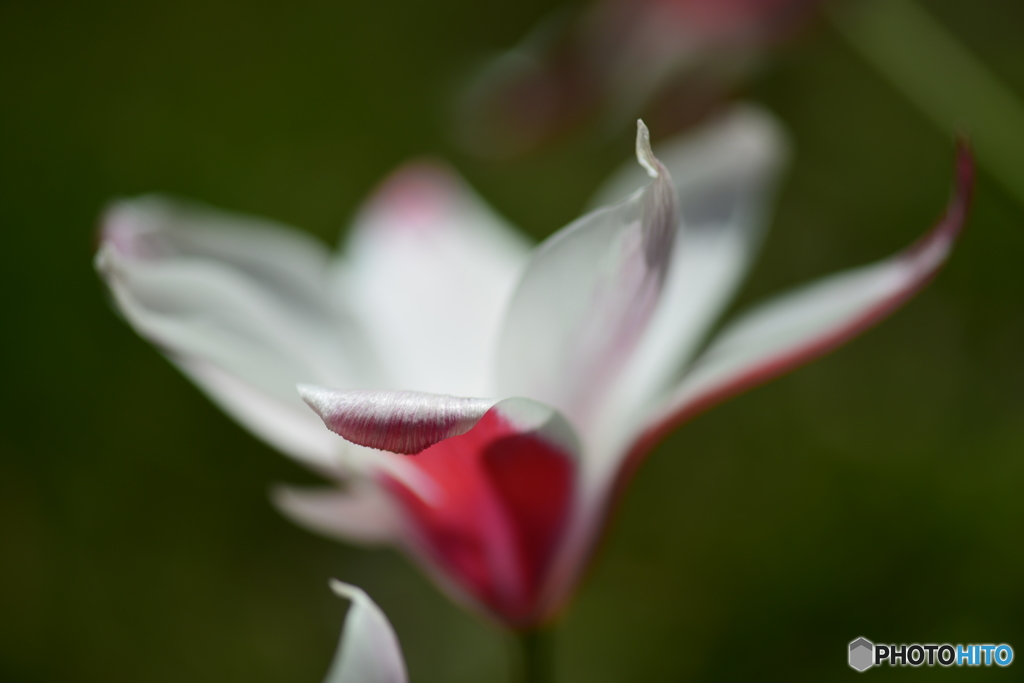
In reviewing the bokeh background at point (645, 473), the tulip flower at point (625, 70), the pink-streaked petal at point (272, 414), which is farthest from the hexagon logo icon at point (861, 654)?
the tulip flower at point (625, 70)

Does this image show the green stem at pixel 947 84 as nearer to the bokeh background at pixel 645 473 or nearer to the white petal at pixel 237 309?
the bokeh background at pixel 645 473

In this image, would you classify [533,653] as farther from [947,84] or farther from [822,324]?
[947,84]

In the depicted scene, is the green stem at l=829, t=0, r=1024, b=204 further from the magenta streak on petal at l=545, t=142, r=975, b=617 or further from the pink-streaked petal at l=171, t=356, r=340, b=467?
the pink-streaked petal at l=171, t=356, r=340, b=467

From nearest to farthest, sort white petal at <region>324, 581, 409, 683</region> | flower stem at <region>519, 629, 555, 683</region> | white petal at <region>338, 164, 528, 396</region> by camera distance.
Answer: white petal at <region>324, 581, 409, 683</region> → flower stem at <region>519, 629, 555, 683</region> → white petal at <region>338, 164, 528, 396</region>

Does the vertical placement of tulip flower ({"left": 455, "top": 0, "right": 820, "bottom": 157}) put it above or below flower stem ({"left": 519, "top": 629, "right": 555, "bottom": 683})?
above

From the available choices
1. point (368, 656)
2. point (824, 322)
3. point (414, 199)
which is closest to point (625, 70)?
point (414, 199)

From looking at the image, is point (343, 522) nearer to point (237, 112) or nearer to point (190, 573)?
point (190, 573)

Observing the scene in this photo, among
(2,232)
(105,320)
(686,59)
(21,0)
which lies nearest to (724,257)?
(686,59)

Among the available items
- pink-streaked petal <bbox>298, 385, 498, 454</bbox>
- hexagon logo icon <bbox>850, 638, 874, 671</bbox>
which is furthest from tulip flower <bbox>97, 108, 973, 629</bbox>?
hexagon logo icon <bbox>850, 638, 874, 671</bbox>

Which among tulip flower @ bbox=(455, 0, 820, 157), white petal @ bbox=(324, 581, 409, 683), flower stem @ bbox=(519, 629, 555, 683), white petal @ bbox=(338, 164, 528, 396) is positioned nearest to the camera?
white petal @ bbox=(324, 581, 409, 683)
